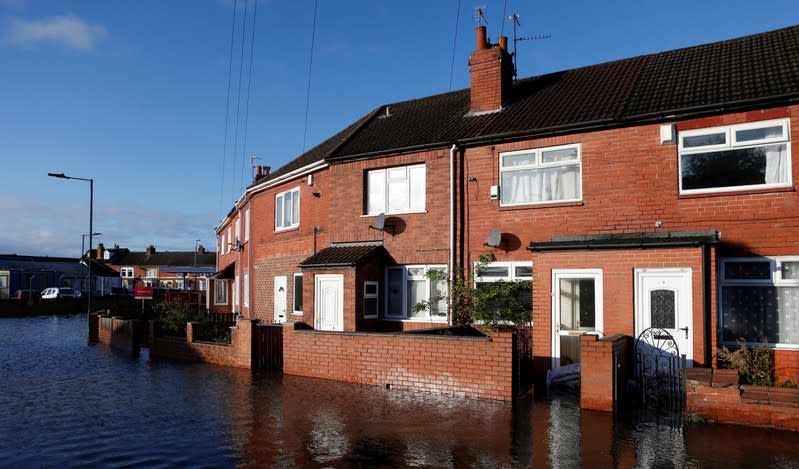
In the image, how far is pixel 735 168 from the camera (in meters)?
11.7

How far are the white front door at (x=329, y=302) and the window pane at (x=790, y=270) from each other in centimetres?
946

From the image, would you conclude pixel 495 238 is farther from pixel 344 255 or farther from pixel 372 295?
pixel 344 255

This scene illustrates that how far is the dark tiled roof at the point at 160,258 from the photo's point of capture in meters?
89.8

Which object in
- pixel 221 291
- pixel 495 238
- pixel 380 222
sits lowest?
pixel 221 291

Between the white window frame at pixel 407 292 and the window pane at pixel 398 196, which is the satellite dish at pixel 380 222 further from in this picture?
the white window frame at pixel 407 292

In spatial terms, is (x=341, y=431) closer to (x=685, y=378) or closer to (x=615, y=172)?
(x=685, y=378)

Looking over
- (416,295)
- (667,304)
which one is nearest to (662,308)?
(667,304)

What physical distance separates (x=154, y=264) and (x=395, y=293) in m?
80.7

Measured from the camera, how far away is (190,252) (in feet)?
317

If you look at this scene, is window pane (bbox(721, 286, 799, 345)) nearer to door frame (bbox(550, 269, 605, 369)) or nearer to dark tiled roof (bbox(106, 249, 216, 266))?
door frame (bbox(550, 269, 605, 369))

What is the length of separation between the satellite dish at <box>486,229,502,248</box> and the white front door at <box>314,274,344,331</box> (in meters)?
3.98

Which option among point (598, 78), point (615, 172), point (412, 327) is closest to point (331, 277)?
point (412, 327)

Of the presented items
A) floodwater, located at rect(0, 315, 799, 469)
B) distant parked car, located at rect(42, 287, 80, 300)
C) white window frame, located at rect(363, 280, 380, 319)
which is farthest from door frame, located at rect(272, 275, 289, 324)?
distant parked car, located at rect(42, 287, 80, 300)

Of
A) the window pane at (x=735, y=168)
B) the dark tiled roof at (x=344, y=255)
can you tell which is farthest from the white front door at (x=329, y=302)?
the window pane at (x=735, y=168)
